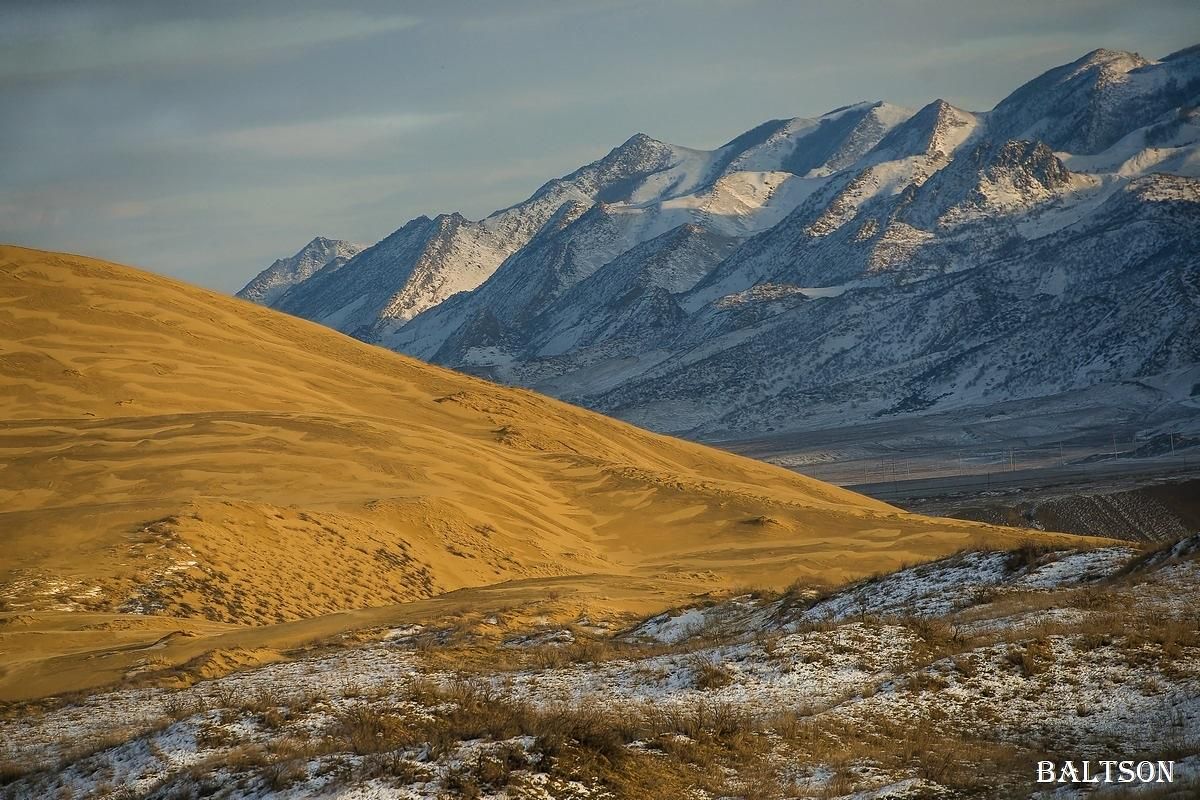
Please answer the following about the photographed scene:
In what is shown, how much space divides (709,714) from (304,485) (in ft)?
93.3

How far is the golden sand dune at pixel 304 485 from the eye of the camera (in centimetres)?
2969

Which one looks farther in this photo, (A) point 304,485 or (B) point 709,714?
(A) point 304,485

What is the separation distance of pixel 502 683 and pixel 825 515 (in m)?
34.9

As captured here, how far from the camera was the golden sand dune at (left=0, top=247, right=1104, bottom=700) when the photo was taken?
29.7 metres

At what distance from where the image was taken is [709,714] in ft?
43.7

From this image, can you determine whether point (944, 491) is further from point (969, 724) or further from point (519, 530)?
point (969, 724)

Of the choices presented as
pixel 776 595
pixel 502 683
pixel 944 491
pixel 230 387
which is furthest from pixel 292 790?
pixel 944 491

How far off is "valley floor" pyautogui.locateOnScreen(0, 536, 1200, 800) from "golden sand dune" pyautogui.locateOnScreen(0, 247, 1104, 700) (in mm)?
7084

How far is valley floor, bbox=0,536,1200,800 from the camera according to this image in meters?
11.2

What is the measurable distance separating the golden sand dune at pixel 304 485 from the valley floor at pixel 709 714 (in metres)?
7.08

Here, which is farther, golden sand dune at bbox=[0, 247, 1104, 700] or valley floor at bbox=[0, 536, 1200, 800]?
golden sand dune at bbox=[0, 247, 1104, 700]

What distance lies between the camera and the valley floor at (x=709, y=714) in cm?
1123

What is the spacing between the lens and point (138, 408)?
1965 inches

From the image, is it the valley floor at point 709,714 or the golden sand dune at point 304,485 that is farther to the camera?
the golden sand dune at point 304,485
